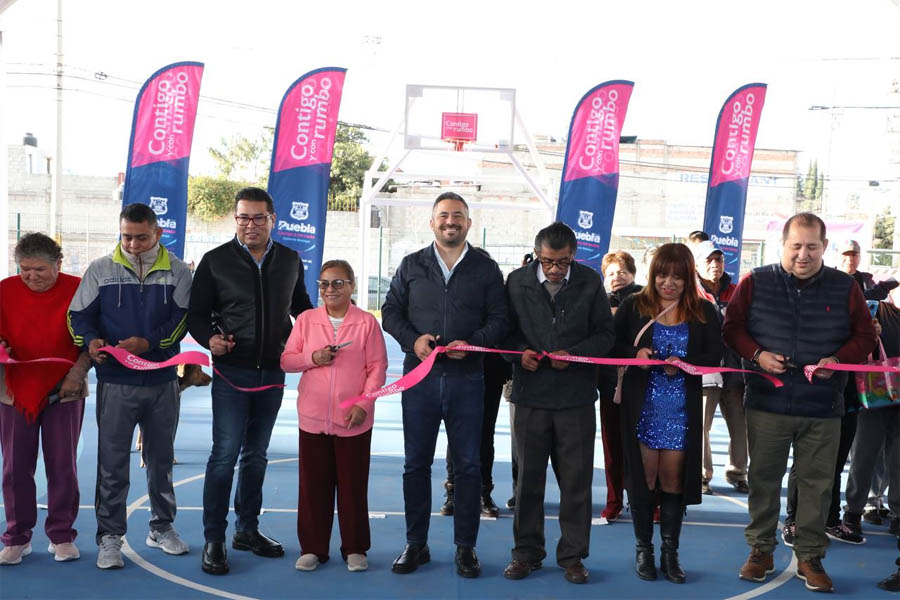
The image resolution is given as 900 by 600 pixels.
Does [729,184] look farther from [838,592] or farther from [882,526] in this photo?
[838,592]

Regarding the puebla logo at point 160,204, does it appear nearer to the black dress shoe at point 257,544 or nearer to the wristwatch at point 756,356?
the black dress shoe at point 257,544

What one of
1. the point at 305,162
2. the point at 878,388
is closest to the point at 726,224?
the point at 305,162

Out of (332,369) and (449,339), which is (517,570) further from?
(332,369)

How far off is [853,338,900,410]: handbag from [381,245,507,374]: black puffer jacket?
2287 mm

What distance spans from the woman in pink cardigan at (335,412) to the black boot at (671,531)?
5.18 feet

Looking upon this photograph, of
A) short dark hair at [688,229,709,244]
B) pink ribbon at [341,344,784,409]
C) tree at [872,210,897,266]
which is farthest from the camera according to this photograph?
tree at [872,210,897,266]

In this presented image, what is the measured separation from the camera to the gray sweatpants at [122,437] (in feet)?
13.8

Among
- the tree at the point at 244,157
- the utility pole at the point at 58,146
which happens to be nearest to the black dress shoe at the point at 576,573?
the utility pole at the point at 58,146

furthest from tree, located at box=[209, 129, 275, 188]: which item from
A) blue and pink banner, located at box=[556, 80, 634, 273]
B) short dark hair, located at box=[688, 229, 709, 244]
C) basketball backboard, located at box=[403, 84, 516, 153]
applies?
short dark hair, located at box=[688, 229, 709, 244]

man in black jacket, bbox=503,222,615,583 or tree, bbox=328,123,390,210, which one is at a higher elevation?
tree, bbox=328,123,390,210

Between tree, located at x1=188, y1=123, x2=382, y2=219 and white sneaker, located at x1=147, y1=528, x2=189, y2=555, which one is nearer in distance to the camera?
white sneaker, located at x1=147, y1=528, x2=189, y2=555

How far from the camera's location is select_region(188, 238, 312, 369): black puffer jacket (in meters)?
4.18

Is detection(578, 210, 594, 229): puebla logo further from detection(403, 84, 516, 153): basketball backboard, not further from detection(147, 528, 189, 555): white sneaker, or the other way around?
detection(147, 528, 189, 555): white sneaker

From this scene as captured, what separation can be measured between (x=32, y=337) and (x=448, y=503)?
108 inches
